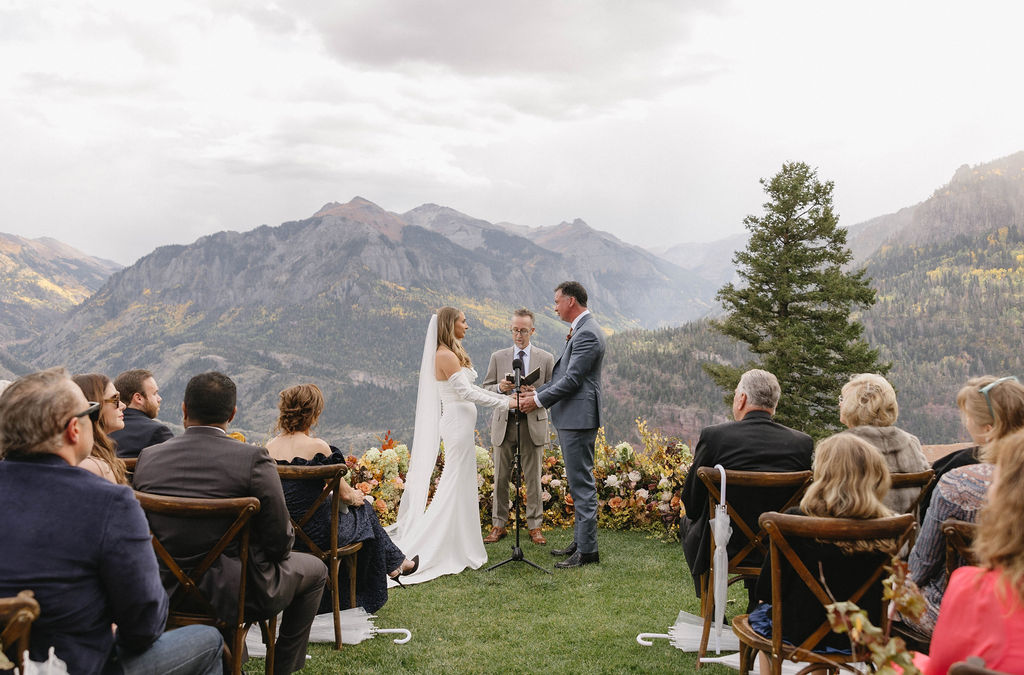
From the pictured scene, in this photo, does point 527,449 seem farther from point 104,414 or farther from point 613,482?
point 104,414

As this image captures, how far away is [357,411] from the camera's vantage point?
143000 millimetres

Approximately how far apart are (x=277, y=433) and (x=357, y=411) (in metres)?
142

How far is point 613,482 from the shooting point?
811cm

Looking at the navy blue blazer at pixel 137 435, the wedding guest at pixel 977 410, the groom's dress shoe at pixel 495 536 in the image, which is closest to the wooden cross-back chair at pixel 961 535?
the wedding guest at pixel 977 410

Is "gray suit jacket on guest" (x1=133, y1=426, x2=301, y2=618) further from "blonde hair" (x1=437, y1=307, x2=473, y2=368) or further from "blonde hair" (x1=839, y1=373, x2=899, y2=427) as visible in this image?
"blonde hair" (x1=437, y1=307, x2=473, y2=368)

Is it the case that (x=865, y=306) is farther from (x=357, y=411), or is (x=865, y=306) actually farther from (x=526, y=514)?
(x=357, y=411)

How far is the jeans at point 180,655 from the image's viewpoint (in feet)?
8.16

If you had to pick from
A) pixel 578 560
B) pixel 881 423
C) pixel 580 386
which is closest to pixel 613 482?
pixel 578 560

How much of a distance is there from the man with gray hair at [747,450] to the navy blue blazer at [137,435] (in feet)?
10.3

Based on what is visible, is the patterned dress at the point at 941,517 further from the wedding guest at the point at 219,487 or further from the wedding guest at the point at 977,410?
the wedding guest at the point at 219,487

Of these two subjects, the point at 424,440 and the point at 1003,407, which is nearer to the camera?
the point at 1003,407

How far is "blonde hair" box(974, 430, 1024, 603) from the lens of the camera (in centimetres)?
162

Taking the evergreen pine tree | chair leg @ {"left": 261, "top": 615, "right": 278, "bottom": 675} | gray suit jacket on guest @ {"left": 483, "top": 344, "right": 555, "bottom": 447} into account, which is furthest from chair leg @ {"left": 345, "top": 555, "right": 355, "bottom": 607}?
the evergreen pine tree

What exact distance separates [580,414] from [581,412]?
21mm
